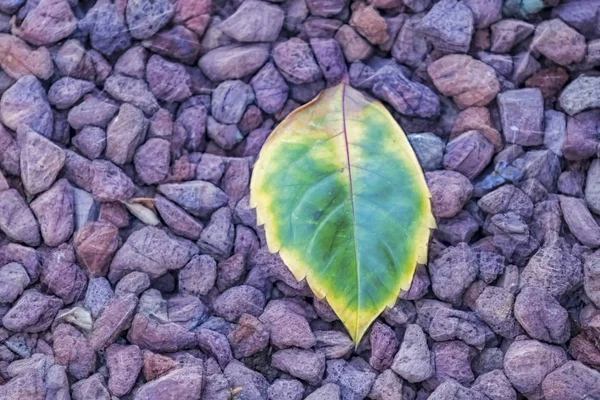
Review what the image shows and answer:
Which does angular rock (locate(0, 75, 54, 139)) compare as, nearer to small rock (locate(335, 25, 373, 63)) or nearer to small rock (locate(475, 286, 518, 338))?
small rock (locate(335, 25, 373, 63))

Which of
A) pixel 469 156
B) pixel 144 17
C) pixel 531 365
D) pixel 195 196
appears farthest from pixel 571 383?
pixel 144 17

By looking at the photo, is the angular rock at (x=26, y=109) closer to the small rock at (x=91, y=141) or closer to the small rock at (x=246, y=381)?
the small rock at (x=91, y=141)

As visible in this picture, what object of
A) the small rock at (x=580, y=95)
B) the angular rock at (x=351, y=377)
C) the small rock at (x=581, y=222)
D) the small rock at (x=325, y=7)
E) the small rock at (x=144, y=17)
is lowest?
the angular rock at (x=351, y=377)

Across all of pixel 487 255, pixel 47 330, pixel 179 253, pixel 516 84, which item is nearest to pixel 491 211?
pixel 487 255

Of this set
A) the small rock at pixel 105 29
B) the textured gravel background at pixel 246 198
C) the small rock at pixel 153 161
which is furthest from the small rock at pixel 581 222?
the small rock at pixel 105 29

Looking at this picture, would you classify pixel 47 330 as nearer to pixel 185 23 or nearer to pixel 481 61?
pixel 185 23

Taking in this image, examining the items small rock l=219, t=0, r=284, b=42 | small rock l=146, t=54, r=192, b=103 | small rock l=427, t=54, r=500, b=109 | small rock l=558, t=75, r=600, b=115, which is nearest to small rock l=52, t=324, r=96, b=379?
small rock l=146, t=54, r=192, b=103

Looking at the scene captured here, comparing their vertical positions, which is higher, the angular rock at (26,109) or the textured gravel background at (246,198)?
the angular rock at (26,109)

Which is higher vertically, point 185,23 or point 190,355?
point 185,23
